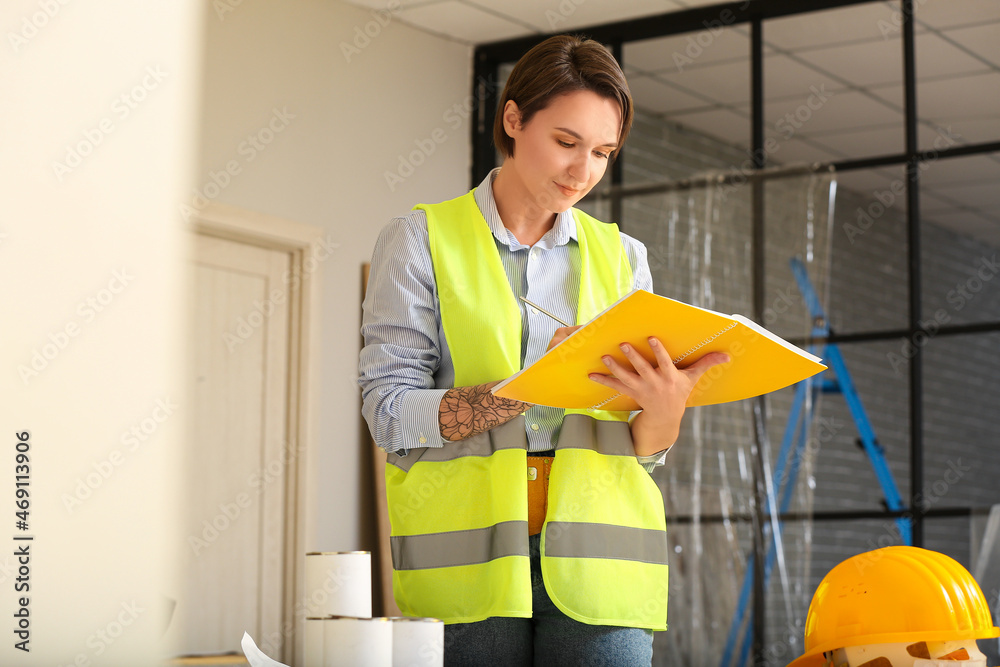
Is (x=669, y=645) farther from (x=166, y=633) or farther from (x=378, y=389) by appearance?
(x=166, y=633)

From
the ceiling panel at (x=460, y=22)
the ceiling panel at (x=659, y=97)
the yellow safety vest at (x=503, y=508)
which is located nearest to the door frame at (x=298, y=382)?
the ceiling panel at (x=460, y=22)

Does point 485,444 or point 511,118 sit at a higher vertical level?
point 511,118

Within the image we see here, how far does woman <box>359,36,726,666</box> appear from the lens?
1351 millimetres

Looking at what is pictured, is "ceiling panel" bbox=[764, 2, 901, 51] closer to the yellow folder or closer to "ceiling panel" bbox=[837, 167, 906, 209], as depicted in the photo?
"ceiling panel" bbox=[837, 167, 906, 209]

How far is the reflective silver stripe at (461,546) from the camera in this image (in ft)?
4.43

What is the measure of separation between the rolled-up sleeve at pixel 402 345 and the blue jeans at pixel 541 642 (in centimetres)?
23

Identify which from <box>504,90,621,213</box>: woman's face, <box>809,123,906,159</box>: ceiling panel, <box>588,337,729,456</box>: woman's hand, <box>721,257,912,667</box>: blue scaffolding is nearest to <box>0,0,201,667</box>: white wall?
<box>588,337,729,456</box>: woman's hand

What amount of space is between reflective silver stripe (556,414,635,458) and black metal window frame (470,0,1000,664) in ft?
9.33

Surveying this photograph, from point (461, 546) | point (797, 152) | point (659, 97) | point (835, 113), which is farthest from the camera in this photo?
point (797, 152)

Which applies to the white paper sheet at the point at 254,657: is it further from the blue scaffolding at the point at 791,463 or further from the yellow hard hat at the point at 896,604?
the blue scaffolding at the point at 791,463

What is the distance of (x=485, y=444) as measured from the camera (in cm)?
140

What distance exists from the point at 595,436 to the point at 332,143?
3.13 m

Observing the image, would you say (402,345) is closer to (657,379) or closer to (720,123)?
(657,379)

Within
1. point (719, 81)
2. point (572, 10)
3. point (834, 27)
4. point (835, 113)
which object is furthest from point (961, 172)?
point (572, 10)
